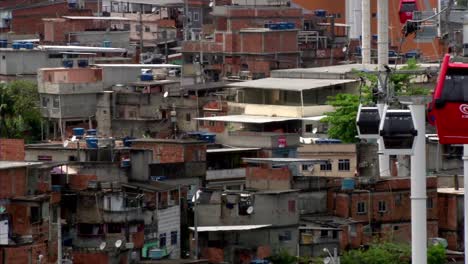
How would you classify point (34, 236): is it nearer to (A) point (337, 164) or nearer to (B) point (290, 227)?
(B) point (290, 227)

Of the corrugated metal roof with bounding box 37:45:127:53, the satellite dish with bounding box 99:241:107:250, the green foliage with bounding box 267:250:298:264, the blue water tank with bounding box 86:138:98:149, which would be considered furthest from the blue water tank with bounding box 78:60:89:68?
the satellite dish with bounding box 99:241:107:250

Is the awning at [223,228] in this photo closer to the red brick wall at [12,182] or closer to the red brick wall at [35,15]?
the red brick wall at [12,182]

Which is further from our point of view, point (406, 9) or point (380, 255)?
point (406, 9)

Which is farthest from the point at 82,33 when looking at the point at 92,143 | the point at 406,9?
the point at 92,143

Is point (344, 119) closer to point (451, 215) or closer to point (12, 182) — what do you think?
point (451, 215)

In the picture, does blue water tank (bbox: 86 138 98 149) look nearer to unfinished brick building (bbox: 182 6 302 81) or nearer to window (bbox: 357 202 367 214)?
window (bbox: 357 202 367 214)
